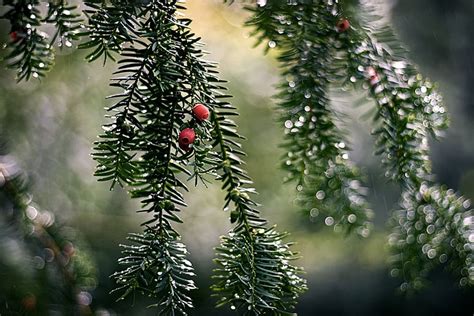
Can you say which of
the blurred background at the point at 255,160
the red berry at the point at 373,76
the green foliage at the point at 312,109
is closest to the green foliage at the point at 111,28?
the green foliage at the point at 312,109

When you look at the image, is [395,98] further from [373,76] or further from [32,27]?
[32,27]

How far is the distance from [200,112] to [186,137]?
0.06 feet

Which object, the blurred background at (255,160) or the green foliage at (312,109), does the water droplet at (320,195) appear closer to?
the green foliage at (312,109)

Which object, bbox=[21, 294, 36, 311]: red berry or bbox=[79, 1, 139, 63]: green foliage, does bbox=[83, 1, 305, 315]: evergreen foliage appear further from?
bbox=[21, 294, 36, 311]: red berry

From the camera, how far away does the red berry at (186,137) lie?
41cm

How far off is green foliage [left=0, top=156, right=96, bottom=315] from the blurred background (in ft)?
1.18

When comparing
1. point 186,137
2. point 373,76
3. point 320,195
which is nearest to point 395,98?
point 373,76

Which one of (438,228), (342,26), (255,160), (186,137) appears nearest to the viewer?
(186,137)

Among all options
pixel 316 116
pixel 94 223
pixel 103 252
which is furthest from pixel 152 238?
pixel 94 223

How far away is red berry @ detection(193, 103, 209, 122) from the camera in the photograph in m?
0.41

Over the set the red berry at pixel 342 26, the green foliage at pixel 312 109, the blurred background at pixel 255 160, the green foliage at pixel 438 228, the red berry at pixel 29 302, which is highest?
the red berry at pixel 342 26

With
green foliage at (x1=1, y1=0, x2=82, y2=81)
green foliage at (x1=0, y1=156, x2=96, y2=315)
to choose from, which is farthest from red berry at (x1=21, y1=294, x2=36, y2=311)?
green foliage at (x1=1, y1=0, x2=82, y2=81)

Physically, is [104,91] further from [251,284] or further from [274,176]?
[251,284]

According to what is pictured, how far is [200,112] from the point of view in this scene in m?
0.41
